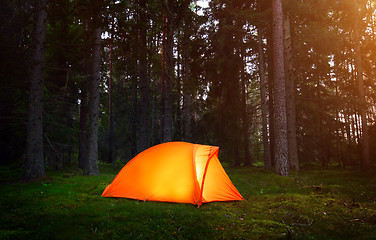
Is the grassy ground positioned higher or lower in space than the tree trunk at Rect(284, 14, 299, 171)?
lower

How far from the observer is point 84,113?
1647cm

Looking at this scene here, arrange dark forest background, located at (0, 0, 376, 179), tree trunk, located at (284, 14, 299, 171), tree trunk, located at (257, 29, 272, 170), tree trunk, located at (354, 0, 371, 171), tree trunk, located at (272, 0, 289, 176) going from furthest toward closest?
tree trunk, located at (257, 29, 272, 170) < tree trunk, located at (354, 0, 371, 171) < tree trunk, located at (284, 14, 299, 171) < dark forest background, located at (0, 0, 376, 179) < tree trunk, located at (272, 0, 289, 176)

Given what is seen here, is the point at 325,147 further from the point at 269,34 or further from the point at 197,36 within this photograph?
the point at 197,36

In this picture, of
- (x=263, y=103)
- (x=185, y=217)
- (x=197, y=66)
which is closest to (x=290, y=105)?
(x=263, y=103)

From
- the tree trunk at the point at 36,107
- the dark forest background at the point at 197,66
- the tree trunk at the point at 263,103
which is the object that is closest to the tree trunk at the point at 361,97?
the dark forest background at the point at 197,66

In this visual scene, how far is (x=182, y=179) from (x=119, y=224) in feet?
8.06

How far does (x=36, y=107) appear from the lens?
974 cm

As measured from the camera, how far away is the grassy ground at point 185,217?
4266mm

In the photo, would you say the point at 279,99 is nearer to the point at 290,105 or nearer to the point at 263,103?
the point at 290,105

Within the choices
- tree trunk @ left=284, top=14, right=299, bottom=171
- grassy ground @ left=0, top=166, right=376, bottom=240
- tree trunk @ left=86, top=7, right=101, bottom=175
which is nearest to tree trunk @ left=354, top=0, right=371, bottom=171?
tree trunk @ left=284, top=14, right=299, bottom=171

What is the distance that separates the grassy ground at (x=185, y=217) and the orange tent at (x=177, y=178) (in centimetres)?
35

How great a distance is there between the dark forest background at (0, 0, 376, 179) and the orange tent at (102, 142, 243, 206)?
415 cm

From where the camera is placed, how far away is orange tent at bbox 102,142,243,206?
665 cm

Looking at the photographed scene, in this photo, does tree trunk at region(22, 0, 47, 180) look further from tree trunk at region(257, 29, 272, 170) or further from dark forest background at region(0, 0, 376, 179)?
tree trunk at region(257, 29, 272, 170)
